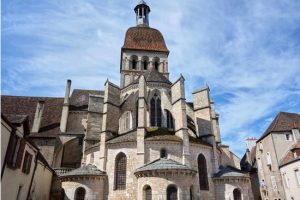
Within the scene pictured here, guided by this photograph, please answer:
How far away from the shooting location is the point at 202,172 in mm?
20078

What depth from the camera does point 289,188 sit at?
80.9ft

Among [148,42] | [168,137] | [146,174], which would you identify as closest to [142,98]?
[168,137]

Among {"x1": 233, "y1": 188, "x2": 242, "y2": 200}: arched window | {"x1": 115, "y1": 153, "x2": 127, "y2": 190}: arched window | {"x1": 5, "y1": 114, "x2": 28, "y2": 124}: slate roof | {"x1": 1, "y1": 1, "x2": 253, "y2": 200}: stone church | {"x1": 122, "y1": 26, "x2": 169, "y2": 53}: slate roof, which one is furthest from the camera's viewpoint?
{"x1": 122, "y1": 26, "x2": 169, "y2": 53}: slate roof

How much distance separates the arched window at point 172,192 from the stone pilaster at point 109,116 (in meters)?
5.52

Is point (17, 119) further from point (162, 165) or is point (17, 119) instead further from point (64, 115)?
point (64, 115)

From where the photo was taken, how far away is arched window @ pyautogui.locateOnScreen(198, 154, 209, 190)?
19.7 meters

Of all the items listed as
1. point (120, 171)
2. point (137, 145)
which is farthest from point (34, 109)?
point (137, 145)

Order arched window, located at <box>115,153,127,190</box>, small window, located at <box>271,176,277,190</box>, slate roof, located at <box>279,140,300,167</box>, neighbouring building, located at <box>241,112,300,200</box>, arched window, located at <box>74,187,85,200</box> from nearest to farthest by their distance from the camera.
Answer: arched window, located at <box>74,187,85,200</box> → arched window, located at <box>115,153,127,190</box> → neighbouring building, located at <box>241,112,300,200</box> → slate roof, located at <box>279,140,300,167</box> → small window, located at <box>271,176,277,190</box>

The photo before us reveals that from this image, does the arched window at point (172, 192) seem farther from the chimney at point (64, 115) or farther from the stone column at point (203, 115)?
the chimney at point (64, 115)

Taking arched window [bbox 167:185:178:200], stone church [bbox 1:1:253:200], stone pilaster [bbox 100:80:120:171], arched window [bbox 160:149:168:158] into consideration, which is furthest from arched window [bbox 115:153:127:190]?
arched window [bbox 167:185:178:200]

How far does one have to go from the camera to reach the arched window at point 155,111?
76.3ft

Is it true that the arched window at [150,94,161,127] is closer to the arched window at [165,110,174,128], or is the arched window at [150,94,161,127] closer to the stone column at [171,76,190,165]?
the arched window at [165,110,174,128]

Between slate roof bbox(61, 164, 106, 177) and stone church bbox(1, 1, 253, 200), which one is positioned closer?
stone church bbox(1, 1, 253, 200)

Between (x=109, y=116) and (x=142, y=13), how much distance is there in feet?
85.7
